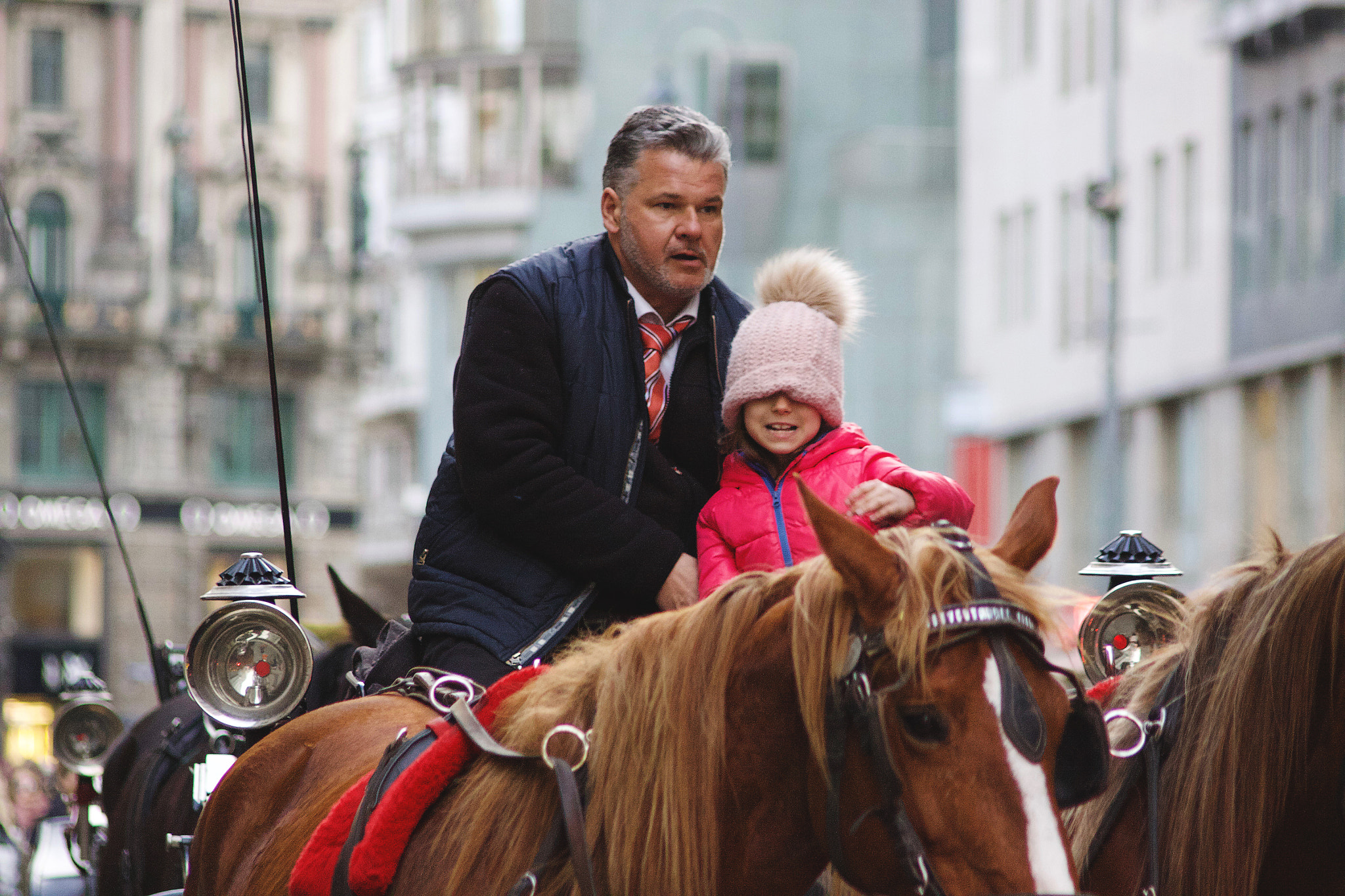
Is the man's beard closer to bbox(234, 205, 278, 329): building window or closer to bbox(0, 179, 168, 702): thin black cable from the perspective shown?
bbox(0, 179, 168, 702): thin black cable

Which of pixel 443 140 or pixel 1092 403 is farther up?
pixel 443 140

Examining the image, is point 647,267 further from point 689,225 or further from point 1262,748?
point 1262,748

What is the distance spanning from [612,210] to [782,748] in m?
1.72

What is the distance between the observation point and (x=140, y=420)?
47.8 metres

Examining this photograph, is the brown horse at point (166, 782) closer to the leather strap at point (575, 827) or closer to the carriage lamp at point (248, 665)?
the carriage lamp at point (248, 665)

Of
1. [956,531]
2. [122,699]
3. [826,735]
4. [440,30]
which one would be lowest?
[122,699]

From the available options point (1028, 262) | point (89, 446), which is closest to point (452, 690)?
point (89, 446)

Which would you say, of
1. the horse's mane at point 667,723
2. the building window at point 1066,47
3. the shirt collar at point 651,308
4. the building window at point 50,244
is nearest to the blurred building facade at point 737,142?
the building window at point 1066,47

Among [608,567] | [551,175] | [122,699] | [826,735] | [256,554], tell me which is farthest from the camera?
[122,699]

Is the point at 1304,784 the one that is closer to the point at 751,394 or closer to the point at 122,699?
the point at 751,394

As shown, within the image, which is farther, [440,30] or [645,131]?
[440,30]

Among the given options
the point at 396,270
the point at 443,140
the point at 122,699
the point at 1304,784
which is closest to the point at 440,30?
the point at 443,140

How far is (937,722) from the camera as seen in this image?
2973 mm

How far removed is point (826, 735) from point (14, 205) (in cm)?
4742
